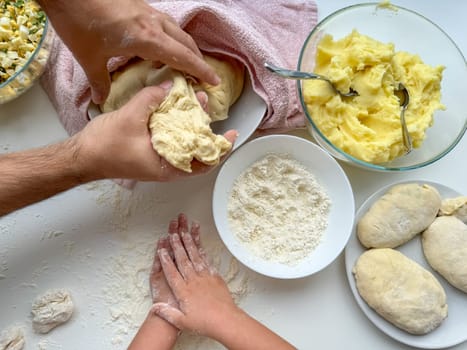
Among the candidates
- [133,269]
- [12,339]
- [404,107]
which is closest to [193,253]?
[133,269]

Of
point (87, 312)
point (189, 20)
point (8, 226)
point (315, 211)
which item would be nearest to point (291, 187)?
point (315, 211)

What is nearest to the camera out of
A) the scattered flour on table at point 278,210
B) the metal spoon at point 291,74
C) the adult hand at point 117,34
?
the adult hand at point 117,34

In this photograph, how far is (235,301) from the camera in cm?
109

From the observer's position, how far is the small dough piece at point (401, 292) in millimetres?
1021

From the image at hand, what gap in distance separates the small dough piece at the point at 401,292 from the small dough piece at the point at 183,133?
40 cm

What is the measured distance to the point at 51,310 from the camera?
105 centimetres

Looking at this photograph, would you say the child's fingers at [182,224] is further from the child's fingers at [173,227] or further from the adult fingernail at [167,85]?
the adult fingernail at [167,85]

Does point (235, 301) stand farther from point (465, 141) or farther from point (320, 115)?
point (465, 141)

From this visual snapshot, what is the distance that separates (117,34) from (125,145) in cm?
19

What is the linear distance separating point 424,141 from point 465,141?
0.14m

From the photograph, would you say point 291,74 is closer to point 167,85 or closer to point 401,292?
point 167,85

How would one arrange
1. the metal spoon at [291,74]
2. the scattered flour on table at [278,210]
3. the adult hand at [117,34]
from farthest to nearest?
the scattered flour on table at [278,210], the metal spoon at [291,74], the adult hand at [117,34]

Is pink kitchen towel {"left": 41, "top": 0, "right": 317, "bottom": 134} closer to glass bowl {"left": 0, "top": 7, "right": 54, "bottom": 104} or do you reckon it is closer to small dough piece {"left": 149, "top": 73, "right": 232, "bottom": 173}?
glass bowl {"left": 0, "top": 7, "right": 54, "bottom": 104}

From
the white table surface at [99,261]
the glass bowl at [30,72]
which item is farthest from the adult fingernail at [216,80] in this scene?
the glass bowl at [30,72]
